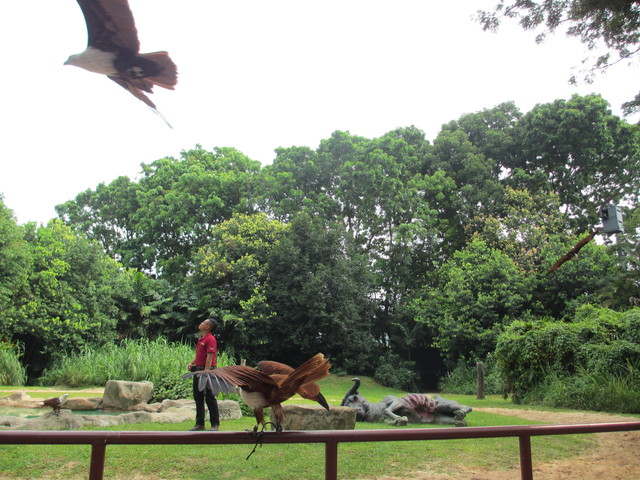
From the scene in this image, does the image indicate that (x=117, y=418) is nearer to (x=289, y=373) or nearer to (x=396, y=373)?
(x=289, y=373)

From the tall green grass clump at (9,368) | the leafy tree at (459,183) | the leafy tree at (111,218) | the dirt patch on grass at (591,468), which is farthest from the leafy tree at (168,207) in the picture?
the dirt patch on grass at (591,468)

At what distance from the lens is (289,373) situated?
1428 mm

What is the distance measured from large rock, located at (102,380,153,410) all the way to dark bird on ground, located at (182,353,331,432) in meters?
8.72

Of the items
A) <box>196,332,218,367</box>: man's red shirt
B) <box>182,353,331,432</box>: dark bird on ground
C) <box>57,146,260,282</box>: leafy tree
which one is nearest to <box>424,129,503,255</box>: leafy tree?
<box>57,146,260,282</box>: leafy tree

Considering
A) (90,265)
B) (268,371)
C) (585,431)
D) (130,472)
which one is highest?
(90,265)

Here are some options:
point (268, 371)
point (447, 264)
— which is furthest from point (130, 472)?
point (447, 264)

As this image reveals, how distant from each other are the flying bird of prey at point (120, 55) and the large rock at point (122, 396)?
9432mm

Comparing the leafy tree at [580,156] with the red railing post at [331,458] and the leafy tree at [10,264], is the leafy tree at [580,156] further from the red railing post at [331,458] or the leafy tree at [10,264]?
the red railing post at [331,458]

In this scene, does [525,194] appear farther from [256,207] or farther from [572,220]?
[256,207]

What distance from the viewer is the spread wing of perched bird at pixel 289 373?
1.40 m

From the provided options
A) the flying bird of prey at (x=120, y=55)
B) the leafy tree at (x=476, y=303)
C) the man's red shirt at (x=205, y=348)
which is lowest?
the man's red shirt at (x=205, y=348)

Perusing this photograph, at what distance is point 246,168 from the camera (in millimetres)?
24500

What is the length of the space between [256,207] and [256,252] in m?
3.36

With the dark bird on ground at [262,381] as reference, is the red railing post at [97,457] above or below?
below
